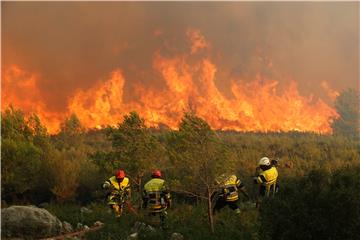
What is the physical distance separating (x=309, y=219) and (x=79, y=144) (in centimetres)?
2930

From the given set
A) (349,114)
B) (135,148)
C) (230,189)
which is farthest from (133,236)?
(349,114)

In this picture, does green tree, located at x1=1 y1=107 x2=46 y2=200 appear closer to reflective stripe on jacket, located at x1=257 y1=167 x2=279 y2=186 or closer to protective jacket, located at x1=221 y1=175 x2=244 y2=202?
protective jacket, located at x1=221 y1=175 x2=244 y2=202

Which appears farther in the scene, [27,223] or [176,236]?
[27,223]

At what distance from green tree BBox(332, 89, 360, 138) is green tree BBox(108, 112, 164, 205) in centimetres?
3888

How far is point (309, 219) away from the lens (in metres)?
8.65

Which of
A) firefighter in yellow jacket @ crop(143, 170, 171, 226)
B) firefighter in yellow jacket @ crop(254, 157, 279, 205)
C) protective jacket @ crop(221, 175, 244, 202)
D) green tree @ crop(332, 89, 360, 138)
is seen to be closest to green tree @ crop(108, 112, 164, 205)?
firefighter in yellow jacket @ crop(143, 170, 171, 226)

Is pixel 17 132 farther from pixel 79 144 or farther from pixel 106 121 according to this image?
pixel 106 121

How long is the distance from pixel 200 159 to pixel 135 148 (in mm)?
5844

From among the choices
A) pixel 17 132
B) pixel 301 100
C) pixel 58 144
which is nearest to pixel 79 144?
pixel 58 144

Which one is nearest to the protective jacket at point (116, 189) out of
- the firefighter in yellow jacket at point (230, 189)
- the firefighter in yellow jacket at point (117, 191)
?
the firefighter in yellow jacket at point (117, 191)

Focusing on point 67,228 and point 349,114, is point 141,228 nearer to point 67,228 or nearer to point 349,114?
point 67,228

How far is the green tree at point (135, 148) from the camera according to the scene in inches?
676

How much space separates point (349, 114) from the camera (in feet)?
169

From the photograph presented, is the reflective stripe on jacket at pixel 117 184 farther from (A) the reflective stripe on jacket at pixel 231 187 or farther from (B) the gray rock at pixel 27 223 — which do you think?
(A) the reflective stripe on jacket at pixel 231 187
